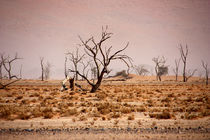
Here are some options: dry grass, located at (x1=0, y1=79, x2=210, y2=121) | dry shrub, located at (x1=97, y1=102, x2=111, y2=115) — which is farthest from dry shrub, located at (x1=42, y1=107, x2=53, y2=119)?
dry shrub, located at (x1=97, y1=102, x2=111, y2=115)

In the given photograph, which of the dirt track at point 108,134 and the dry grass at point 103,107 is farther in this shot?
the dry grass at point 103,107

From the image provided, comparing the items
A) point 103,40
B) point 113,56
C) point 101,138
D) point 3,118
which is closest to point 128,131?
point 101,138

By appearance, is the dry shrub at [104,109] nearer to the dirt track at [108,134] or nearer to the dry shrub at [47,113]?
the dirt track at [108,134]

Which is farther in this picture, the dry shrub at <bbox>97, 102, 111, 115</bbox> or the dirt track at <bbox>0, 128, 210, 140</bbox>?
the dry shrub at <bbox>97, 102, 111, 115</bbox>

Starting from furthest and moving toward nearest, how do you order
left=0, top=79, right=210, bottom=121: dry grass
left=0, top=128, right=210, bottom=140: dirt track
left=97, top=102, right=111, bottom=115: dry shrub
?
left=97, top=102, right=111, bottom=115: dry shrub
left=0, top=79, right=210, bottom=121: dry grass
left=0, top=128, right=210, bottom=140: dirt track

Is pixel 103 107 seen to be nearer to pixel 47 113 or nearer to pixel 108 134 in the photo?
pixel 47 113

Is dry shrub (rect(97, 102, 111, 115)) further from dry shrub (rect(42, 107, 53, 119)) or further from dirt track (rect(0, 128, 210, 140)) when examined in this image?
dry shrub (rect(42, 107, 53, 119))

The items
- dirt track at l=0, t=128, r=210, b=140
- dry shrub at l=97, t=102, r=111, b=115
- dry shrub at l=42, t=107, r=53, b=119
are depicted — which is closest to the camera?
dirt track at l=0, t=128, r=210, b=140

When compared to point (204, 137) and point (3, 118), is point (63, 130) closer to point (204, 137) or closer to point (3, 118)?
point (3, 118)

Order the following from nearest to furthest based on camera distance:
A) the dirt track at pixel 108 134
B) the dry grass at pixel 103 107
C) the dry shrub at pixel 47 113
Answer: the dirt track at pixel 108 134 → the dry shrub at pixel 47 113 → the dry grass at pixel 103 107

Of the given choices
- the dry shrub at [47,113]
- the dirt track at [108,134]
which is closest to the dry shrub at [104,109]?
the dirt track at [108,134]

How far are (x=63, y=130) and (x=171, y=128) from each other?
436 cm

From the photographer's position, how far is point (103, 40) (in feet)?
57.9

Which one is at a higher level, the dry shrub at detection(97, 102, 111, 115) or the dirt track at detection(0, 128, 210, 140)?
the dirt track at detection(0, 128, 210, 140)
